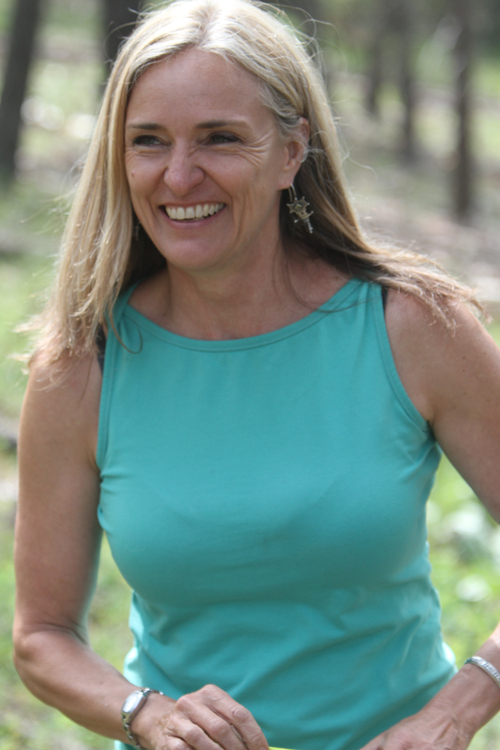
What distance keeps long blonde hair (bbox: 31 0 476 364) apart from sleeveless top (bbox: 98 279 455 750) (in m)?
0.13

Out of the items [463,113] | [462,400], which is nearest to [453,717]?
[462,400]

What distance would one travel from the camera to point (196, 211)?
5.57 ft

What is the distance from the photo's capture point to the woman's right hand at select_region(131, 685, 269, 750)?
4.94 ft

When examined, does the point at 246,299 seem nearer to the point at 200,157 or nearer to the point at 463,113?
the point at 200,157

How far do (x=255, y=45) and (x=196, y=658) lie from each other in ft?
4.30

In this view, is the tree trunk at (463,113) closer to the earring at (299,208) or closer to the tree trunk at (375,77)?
the tree trunk at (375,77)

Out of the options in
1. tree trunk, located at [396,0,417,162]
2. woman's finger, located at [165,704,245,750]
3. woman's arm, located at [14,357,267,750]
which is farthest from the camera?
tree trunk, located at [396,0,417,162]

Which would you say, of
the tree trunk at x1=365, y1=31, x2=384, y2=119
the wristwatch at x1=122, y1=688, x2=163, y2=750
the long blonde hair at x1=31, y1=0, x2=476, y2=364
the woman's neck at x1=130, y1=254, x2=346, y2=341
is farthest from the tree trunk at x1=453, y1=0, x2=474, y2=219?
the wristwatch at x1=122, y1=688, x2=163, y2=750

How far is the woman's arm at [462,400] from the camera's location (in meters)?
1.66

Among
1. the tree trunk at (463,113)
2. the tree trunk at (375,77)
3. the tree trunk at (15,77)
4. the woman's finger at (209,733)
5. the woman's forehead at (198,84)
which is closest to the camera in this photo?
the woman's finger at (209,733)

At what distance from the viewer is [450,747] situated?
5.19ft

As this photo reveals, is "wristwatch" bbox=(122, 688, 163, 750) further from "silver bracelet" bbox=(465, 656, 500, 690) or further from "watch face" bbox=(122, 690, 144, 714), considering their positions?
"silver bracelet" bbox=(465, 656, 500, 690)

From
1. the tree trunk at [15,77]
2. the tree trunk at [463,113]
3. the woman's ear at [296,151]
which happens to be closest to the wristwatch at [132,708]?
the woman's ear at [296,151]

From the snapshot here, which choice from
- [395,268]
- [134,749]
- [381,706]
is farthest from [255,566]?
[395,268]
